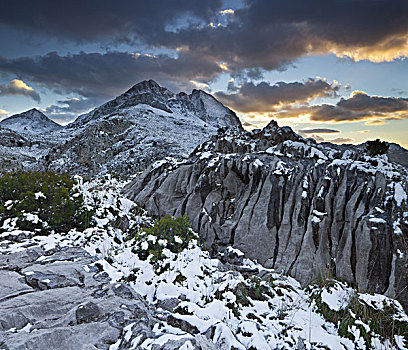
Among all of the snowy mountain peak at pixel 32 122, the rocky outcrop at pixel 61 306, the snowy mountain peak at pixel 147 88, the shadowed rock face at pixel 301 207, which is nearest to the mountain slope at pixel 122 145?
the shadowed rock face at pixel 301 207

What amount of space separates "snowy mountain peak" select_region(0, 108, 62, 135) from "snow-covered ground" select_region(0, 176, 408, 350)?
372 ft

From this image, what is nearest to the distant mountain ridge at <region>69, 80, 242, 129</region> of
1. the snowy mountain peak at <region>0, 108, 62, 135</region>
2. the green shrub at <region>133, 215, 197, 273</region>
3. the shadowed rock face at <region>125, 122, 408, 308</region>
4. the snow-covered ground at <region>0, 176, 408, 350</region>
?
the snowy mountain peak at <region>0, 108, 62, 135</region>

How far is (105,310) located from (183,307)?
69.7 inches

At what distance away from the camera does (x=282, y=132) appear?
19.9 m

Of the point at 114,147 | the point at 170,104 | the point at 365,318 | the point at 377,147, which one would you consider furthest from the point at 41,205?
the point at 170,104

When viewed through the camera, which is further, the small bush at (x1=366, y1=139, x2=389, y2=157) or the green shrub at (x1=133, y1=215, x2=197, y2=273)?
the small bush at (x1=366, y1=139, x2=389, y2=157)

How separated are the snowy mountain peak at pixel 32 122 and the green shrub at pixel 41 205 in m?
107

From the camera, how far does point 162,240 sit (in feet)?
29.9

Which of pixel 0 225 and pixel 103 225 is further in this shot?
pixel 103 225

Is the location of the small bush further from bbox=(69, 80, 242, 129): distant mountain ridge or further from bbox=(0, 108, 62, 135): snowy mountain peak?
bbox=(0, 108, 62, 135): snowy mountain peak

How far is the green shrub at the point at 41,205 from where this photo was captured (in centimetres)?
976

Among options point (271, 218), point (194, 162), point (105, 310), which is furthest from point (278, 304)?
point (194, 162)

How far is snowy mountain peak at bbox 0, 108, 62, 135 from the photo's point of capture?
102137 mm

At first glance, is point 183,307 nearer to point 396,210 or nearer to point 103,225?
point 103,225
